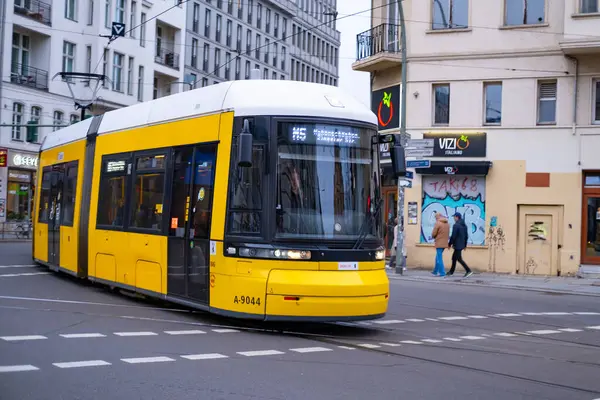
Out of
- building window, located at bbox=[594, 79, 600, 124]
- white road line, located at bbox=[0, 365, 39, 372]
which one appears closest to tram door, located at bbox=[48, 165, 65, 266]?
white road line, located at bbox=[0, 365, 39, 372]

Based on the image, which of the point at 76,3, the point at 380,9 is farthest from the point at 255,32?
the point at 380,9

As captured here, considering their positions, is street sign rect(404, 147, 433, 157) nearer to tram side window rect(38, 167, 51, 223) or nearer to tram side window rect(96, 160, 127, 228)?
tram side window rect(38, 167, 51, 223)

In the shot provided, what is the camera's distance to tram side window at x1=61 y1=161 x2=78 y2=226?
Result: 17.7 metres

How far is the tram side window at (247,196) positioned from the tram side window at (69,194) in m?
7.27

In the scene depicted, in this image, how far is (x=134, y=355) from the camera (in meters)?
9.12

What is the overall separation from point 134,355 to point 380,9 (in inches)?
1007

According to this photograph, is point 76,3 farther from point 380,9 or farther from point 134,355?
point 134,355

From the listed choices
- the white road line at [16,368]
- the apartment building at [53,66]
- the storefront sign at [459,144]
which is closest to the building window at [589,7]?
the storefront sign at [459,144]

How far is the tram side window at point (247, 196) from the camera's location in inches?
435

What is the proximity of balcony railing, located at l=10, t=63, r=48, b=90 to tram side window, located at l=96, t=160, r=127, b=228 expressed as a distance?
33.2 metres

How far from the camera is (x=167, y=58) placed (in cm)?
6128

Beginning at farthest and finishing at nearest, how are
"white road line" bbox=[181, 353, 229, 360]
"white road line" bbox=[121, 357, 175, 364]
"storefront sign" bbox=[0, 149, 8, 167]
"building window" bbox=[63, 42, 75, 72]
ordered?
"building window" bbox=[63, 42, 75, 72], "storefront sign" bbox=[0, 149, 8, 167], "white road line" bbox=[181, 353, 229, 360], "white road line" bbox=[121, 357, 175, 364]

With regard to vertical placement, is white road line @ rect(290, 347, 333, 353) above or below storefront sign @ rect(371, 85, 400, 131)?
below

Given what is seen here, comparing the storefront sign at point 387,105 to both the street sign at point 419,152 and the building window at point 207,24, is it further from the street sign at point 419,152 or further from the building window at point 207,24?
the building window at point 207,24
